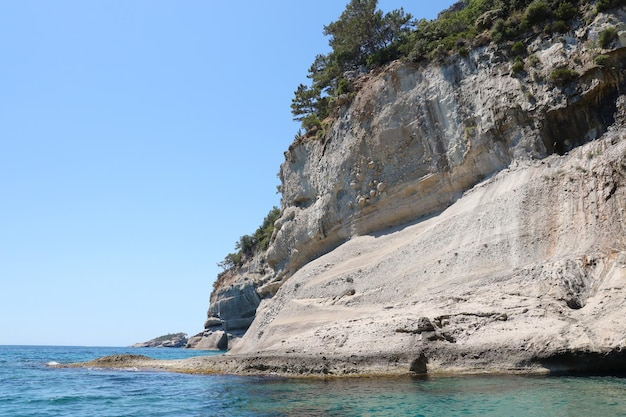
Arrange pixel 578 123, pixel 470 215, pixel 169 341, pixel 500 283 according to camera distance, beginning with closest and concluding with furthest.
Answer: pixel 500 283
pixel 578 123
pixel 470 215
pixel 169 341

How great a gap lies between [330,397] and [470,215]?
1410cm

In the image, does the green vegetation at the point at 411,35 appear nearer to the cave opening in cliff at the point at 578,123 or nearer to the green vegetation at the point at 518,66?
the green vegetation at the point at 518,66

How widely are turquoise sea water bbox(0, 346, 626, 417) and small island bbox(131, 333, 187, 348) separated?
10796cm

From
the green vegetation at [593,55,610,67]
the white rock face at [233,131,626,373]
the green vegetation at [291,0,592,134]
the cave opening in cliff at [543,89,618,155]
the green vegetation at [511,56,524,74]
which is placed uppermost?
the green vegetation at [291,0,592,134]

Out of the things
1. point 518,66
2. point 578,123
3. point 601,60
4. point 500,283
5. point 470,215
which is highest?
point 518,66

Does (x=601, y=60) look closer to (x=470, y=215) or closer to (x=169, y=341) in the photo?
(x=470, y=215)

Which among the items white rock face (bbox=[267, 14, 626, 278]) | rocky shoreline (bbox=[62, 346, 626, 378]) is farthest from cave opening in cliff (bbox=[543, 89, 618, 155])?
rocky shoreline (bbox=[62, 346, 626, 378])

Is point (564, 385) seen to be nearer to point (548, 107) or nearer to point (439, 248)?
point (439, 248)

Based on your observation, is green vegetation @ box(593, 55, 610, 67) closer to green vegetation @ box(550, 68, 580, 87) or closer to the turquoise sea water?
green vegetation @ box(550, 68, 580, 87)

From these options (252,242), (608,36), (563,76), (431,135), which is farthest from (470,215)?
(252,242)

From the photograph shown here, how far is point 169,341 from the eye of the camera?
12925 centimetres

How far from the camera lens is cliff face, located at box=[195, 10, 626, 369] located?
18.6 meters

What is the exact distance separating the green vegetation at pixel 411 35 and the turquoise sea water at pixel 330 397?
735 inches

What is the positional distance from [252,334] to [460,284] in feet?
62.1
